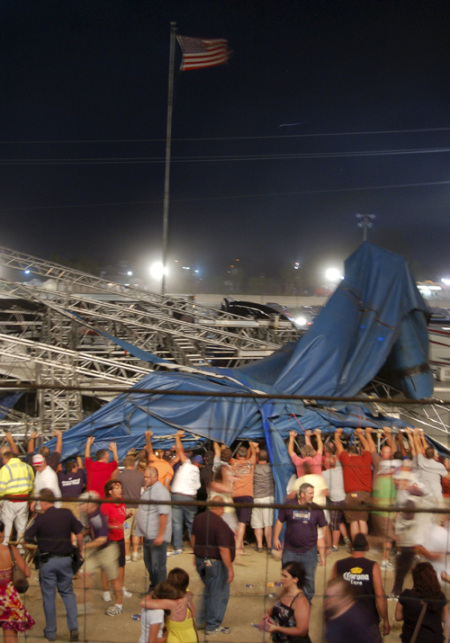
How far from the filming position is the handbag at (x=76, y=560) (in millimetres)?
4936

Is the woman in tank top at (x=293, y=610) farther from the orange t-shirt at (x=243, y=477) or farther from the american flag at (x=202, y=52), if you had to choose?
the american flag at (x=202, y=52)

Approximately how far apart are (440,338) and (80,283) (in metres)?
10.4

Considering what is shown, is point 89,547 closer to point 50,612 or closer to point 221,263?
point 50,612

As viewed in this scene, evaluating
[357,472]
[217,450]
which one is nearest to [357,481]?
[357,472]

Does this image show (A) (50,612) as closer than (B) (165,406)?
Yes

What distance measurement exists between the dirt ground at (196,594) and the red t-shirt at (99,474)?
729 mm

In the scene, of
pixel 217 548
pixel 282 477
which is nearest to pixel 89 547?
pixel 217 548

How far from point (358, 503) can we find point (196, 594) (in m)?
1.77

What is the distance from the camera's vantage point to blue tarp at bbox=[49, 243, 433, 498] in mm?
8070

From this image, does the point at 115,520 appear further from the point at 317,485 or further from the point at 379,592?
the point at 379,592

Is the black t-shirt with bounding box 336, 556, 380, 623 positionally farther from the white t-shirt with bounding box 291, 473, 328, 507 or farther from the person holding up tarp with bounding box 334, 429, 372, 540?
the white t-shirt with bounding box 291, 473, 328, 507

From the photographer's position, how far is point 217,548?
4801mm

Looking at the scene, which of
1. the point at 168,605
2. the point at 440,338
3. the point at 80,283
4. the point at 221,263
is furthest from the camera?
the point at 221,263

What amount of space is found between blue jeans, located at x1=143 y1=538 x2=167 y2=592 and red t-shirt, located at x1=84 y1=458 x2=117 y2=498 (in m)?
0.78
